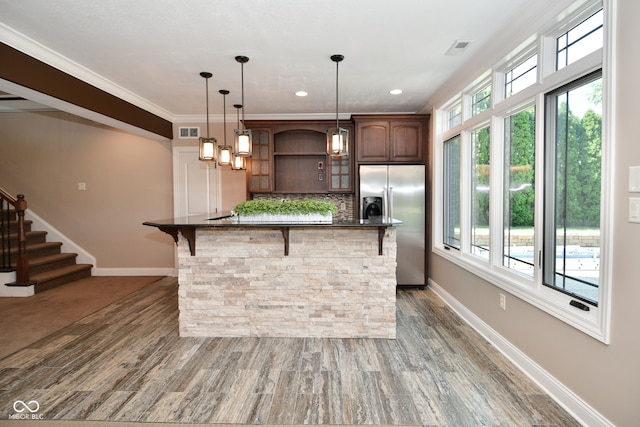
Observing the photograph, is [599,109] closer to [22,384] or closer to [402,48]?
[402,48]

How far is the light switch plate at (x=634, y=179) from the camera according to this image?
1.64m

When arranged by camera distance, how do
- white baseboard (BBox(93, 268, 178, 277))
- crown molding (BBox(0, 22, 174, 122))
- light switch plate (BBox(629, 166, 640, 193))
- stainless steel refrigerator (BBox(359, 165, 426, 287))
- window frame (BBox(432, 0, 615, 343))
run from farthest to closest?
white baseboard (BBox(93, 268, 178, 277)), stainless steel refrigerator (BBox(359, 165, 426, 287)), crown molding (BBox(0, 22, 174, 122)), window frame (BBox(432, 0, 615, 343)), light switch plate (BBox(629, 166, 640, 193))

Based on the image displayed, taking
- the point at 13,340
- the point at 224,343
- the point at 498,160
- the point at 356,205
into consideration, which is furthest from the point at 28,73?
the point at 498,160

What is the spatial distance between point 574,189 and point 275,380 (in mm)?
2381

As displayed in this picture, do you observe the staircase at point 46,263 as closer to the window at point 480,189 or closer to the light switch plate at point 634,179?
the window at point 480,189

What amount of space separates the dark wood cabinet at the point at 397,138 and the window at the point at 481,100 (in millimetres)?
1218

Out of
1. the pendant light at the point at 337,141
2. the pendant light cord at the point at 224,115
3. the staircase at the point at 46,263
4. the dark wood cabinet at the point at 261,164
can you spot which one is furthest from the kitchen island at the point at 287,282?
the staircase at the point at 46,263

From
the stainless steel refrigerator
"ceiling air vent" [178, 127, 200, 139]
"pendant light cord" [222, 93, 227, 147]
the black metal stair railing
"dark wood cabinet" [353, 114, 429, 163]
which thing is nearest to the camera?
"pendant light cord" [222, 93, 227, 147]

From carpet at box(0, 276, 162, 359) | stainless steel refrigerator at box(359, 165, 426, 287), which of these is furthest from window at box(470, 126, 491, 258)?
carpet at box(0, 276, 162, 359)

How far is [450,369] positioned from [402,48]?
8.97 feet

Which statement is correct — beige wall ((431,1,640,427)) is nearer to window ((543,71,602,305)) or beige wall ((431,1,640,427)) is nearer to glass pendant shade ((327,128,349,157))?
window ((543,71,602,305))

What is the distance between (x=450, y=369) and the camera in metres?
2.58

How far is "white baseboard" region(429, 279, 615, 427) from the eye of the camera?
1.93m

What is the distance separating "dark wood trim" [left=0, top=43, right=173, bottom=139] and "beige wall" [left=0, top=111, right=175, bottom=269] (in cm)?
105
